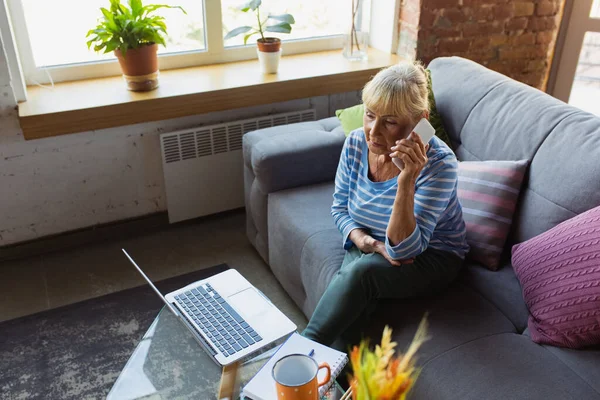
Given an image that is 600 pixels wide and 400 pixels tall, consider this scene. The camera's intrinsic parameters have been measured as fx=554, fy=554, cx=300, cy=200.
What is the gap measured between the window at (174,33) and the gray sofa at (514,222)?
0.71 metres

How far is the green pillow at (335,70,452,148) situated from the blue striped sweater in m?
0.42

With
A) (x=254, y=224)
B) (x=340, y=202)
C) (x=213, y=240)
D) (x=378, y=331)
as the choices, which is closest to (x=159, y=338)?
(x=378, y=331)

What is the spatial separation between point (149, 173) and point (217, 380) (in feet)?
4.71

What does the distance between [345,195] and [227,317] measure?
1.95 ft

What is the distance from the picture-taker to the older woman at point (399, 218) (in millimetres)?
1505

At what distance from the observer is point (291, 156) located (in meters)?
2.12

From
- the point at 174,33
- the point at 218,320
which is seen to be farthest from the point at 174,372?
the point at 174,33

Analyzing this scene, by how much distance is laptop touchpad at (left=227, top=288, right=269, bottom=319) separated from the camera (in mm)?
1493

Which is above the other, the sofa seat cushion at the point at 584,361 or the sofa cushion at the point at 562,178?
the sofa cushion at the point at 562,178

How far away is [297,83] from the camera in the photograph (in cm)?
257

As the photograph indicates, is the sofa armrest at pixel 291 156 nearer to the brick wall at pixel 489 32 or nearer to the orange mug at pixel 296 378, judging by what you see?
the brick wall at pixel 489 32

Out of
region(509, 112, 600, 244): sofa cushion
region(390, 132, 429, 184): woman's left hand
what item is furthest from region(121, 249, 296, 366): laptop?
region(509, 112, 600, 244): sofa cushion

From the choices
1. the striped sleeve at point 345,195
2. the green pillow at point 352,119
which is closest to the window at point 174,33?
the green pillow at point 352,119

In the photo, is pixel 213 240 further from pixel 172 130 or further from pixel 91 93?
pixel 91 93
